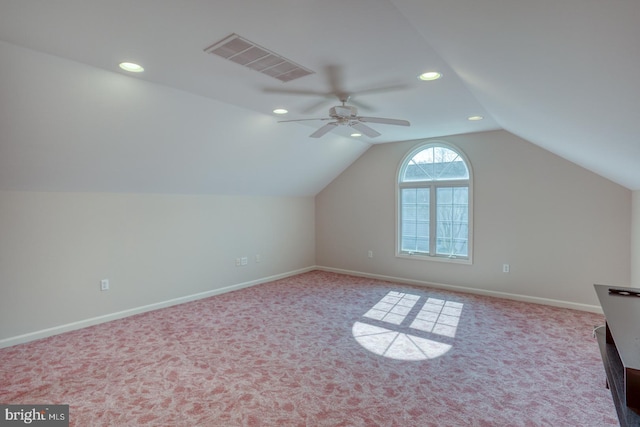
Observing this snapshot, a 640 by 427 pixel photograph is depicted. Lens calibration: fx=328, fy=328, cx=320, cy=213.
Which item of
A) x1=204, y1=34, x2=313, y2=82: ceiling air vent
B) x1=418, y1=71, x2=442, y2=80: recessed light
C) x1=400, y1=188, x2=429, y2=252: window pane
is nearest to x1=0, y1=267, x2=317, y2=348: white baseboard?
x1=400, y1=188, x2=429, y2=252: window pane

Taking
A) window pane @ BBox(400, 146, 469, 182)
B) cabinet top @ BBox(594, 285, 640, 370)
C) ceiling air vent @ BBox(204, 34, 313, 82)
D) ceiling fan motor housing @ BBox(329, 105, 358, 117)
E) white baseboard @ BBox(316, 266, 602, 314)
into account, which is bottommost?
white baseboard @ BBox(316, 266, 602, 314)

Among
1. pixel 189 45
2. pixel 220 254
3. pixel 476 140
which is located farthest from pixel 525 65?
pixel 220 254

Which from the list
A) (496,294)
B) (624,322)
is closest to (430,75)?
(624,322)

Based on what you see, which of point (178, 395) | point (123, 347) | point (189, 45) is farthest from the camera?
point (123, 347)

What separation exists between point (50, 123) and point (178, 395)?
2.53m

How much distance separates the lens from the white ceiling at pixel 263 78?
1489mm

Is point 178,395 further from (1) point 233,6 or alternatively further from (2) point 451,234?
(2) point 451,234

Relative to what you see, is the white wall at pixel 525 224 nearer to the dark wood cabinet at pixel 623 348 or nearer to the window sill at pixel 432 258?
the window sill at pixel 432 258

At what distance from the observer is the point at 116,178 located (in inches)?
149

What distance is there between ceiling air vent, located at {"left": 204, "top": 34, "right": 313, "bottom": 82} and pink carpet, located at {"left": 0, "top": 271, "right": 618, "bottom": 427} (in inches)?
98.4

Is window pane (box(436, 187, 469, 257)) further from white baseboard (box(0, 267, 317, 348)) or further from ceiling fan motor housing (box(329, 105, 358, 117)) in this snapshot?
white baseboard (box(0, 267, 317, 348))

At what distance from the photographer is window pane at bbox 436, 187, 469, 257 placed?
5.22 m

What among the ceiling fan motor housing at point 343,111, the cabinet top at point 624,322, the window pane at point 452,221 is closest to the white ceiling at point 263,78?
the ceiling fan motor housing at point 343,111

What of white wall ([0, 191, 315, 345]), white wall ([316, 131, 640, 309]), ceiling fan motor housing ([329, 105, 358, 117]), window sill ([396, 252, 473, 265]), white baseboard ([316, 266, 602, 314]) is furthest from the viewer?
window sill ([396, 252, 473, 265])
